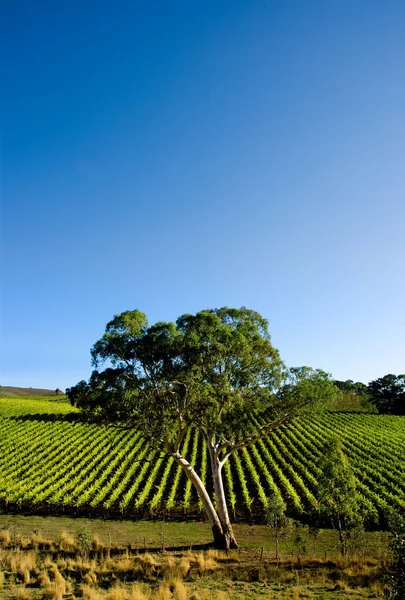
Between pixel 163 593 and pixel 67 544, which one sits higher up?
pixel 163 593

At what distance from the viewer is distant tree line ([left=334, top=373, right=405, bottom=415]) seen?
96.1 meters

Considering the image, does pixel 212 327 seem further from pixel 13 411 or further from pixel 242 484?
pixel 13 411

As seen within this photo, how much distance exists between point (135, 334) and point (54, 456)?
29555 mm

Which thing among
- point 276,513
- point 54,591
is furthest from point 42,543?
point 276,513

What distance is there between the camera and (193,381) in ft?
63.4

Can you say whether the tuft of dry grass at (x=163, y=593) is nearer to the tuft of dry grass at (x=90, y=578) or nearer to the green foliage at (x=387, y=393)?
the tuft of dry grass at (x=90, y=578)

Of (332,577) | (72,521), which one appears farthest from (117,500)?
(332,577)

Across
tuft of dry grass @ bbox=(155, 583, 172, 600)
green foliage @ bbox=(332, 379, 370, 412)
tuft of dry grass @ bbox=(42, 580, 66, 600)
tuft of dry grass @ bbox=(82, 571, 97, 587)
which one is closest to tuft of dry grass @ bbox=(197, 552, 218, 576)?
tuft of dry grass @ bbox=(155, 583, 172, 600)

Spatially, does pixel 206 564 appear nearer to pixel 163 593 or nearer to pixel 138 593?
pixel 163 593

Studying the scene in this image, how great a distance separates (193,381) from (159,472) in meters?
23.2

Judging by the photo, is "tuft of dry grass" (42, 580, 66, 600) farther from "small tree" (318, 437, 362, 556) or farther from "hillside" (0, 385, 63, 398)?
"hillside" (0, 385, 63, 398)

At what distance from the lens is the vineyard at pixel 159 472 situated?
99.3 ft

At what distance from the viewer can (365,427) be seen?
58.5m

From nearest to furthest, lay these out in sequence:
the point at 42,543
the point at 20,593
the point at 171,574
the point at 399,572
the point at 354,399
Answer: the point at 399,572, the point at 20,593, the point at 171,574, the point at 42,543, the point at 354,399
